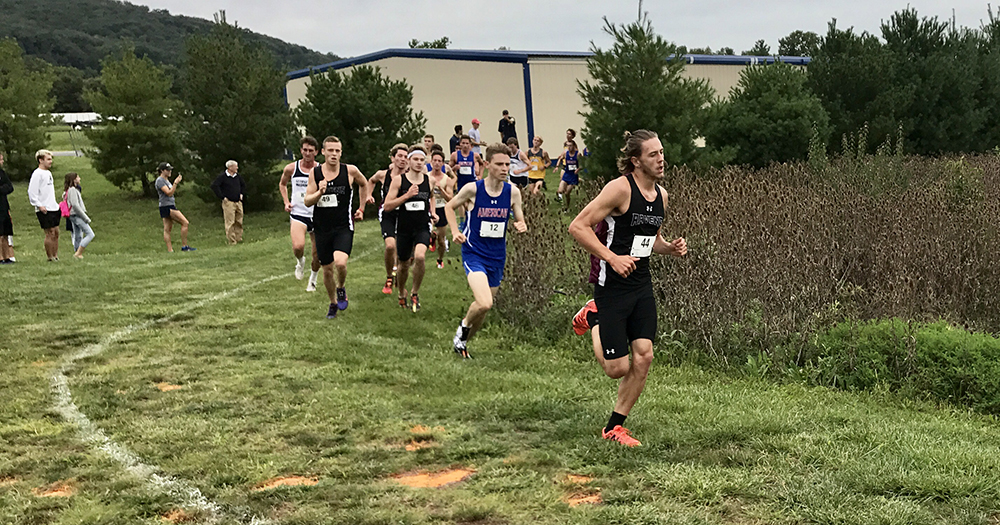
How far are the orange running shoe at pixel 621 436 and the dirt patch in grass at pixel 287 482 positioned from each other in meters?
1.89

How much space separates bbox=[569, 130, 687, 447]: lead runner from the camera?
5.36 meters

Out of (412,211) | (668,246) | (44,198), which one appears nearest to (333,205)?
(412,211)

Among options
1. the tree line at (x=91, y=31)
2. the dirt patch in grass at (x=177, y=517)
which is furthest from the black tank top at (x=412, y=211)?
the tree line at (x=91, y=31)

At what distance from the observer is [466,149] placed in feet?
56.9

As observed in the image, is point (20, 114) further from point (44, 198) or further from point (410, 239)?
point (410, 239)

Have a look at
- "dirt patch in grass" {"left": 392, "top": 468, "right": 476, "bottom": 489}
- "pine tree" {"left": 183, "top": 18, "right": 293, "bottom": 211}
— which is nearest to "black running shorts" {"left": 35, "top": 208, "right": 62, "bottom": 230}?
"pine tree" {"left": 183, "top": 18, "right": 293, "bottom": 211}

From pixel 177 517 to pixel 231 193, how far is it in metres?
17.1

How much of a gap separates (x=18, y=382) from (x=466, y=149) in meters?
11.0

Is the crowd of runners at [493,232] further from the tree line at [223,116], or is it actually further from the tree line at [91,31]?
the tree line at [91,31]

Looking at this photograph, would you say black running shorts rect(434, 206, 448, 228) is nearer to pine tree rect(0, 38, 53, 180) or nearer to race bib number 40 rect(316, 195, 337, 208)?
race bib number 40 rect(316, 195, 337, 208)

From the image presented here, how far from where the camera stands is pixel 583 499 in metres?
4.66

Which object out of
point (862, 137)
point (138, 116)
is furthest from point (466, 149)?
point (138, 116)

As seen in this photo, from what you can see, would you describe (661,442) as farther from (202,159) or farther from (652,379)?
(202,159)

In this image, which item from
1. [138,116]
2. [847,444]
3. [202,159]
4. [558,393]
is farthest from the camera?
[138,116]
